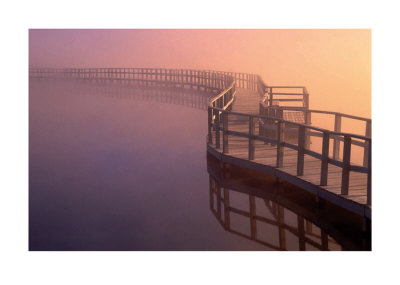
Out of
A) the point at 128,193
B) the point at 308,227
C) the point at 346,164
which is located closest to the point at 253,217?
the point at 308,227

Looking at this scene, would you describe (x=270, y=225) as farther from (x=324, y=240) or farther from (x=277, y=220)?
(x=324, y=240)

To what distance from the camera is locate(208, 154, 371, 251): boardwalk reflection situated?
525 cm

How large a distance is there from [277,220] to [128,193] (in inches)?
82.5

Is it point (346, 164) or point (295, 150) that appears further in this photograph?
point (295, 150)

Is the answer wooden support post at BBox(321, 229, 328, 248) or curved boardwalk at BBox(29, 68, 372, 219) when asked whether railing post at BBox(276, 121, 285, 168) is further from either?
wooden support post at BBox(321, 229, 328, 248)

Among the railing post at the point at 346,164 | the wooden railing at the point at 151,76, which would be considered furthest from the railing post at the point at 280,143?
the wooden railing at the point at 151,76

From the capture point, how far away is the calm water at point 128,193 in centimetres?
552

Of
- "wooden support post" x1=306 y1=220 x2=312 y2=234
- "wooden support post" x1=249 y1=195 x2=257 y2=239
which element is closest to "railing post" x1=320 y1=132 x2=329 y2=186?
"wooden support post" x1=306 y1=220 x2=312 y2=234

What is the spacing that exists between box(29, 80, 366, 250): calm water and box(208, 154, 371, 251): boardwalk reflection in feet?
0.08

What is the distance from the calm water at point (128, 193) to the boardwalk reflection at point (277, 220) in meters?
0.02

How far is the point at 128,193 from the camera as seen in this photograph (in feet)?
22.8
